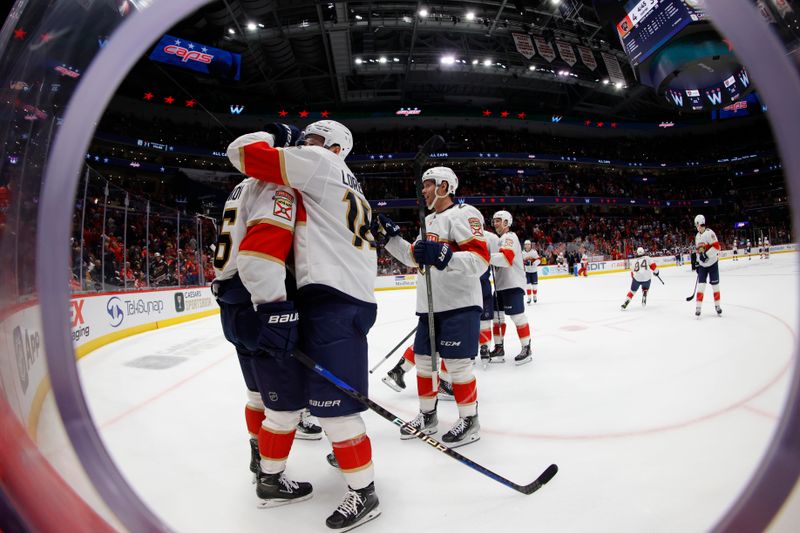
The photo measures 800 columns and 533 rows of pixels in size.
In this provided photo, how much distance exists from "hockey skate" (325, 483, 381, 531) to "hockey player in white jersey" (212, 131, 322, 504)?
27cm

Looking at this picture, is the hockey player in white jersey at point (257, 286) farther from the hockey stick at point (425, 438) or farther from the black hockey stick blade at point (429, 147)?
the black hockey stick blade at point (429, 147)

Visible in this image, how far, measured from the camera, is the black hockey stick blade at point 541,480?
1.58 meters

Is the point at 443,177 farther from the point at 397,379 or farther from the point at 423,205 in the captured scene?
the point at 397,379

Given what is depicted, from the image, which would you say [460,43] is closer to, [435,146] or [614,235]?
[614,235]

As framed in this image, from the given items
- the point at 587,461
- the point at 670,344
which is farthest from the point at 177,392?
the point at 670,344

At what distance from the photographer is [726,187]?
27953 mm

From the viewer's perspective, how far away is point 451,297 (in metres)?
2.38

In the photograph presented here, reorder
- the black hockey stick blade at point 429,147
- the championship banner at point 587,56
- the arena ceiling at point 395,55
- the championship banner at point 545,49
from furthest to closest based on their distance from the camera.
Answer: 1. the championship banner at point 587,56
2. the championship banner at point 545,49
3. the arena ceiling at point 395,55
4. the black hockey stick blade at point 429,147

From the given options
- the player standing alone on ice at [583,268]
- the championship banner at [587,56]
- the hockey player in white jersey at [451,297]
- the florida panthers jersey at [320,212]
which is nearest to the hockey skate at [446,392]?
the hockey player in white jersey at [451,297]

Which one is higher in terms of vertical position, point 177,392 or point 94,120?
point 94,120

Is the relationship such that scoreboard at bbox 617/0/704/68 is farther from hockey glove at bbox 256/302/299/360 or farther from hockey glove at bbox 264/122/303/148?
hockey glove at bbox 256/302/299/360

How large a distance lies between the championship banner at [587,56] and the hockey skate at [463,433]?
16.3 metres

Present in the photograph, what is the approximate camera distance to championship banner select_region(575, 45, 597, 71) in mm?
14797

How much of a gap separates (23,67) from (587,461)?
2.45 m
